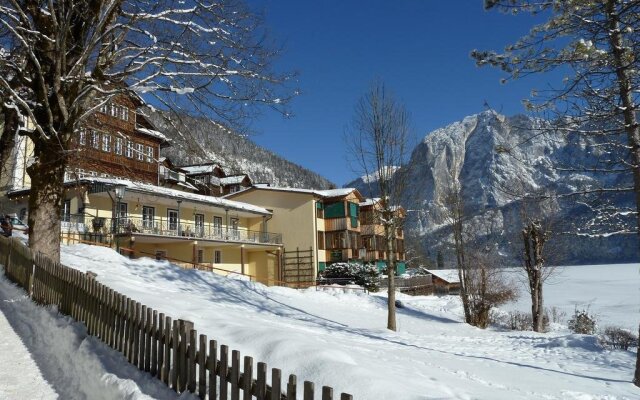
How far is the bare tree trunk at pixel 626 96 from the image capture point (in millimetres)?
6418

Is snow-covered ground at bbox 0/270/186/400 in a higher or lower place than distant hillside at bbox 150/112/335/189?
lower

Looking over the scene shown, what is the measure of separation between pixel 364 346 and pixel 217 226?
89.9 feet

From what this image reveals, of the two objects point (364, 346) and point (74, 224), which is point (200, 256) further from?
point (364, 346)

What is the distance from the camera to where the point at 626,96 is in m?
8.03

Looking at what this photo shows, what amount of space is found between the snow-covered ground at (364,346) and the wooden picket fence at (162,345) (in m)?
0.66

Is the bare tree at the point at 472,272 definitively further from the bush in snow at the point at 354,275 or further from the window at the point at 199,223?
the window at the point at 199,223

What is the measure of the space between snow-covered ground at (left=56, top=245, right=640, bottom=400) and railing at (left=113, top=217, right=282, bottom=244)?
8.09m

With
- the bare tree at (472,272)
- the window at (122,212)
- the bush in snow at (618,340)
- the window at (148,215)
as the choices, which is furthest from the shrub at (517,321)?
the window at (122,212)

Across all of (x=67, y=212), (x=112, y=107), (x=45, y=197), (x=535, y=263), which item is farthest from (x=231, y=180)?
(x=45, y=197)

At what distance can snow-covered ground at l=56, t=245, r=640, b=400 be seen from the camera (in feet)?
19.5

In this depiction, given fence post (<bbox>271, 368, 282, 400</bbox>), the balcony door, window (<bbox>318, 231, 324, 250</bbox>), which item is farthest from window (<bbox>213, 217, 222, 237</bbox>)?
fence post (<bbox>271, 368, 282, 400</bbox>)

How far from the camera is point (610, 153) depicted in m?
8.88

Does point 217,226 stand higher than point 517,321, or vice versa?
point 217,226

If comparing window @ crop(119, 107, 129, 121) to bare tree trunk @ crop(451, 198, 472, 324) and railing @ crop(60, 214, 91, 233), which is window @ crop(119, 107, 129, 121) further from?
bare tree trunk @ crop(451, 198, 472, 324)
